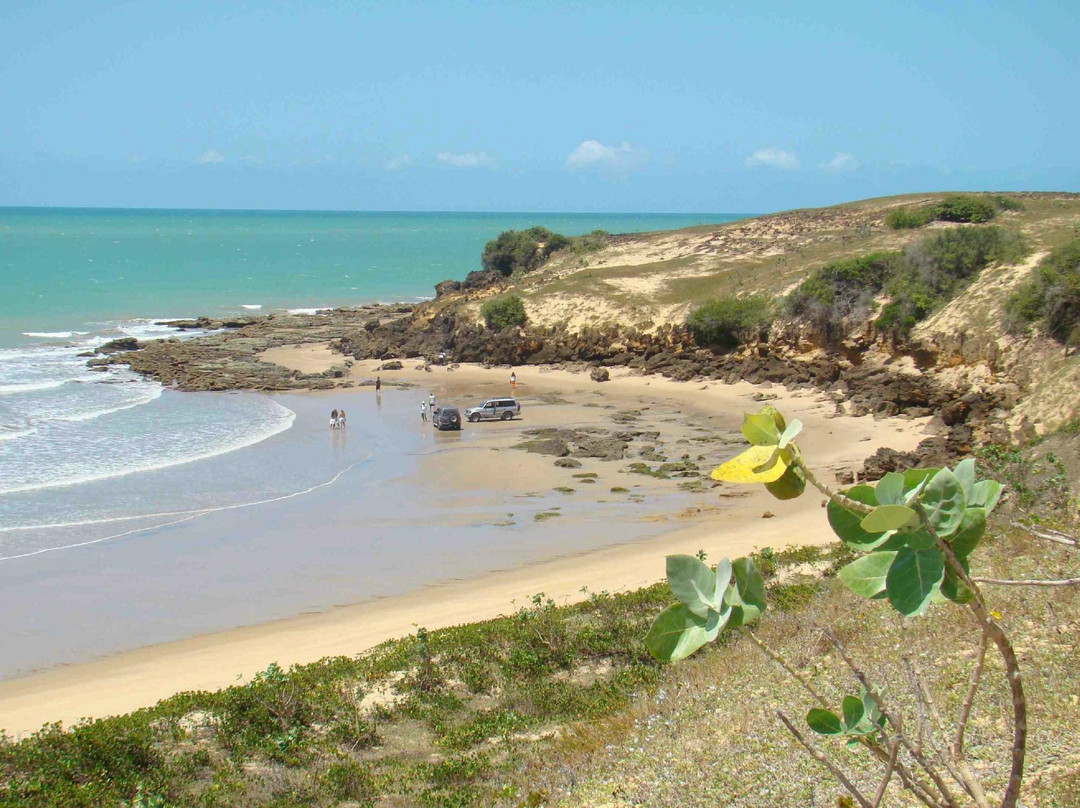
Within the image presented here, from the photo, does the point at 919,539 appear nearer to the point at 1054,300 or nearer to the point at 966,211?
the point at 1054,300

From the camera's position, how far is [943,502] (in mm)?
3061

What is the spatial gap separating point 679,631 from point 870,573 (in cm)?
64

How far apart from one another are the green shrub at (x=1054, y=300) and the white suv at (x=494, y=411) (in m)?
18.1

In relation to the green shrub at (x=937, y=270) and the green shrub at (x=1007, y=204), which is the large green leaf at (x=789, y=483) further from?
the green shrub at (x=1007, y=204)

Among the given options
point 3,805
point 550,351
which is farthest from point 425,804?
point 550,351

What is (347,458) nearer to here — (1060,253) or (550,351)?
(550,351)

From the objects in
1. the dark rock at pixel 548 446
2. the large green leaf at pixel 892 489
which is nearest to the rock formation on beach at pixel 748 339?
the dark rock at pixel 548 446

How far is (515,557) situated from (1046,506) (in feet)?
36.2

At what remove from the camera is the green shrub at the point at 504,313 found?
53.4 metres

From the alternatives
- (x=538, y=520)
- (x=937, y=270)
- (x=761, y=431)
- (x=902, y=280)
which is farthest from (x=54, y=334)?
(x=761, y=431)

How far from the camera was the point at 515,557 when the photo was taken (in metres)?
21.4

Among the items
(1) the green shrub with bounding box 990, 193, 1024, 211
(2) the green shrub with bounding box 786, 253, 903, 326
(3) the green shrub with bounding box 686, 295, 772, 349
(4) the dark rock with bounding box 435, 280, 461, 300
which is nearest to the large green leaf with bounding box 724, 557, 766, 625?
(2) the green shrub with bounding box 786, 253, 903, 326

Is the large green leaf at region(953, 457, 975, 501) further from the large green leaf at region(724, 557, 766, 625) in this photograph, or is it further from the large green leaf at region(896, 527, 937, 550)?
the large green leaf at region(724, 557, 766, 625)

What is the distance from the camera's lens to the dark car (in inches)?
1427
